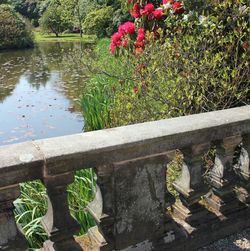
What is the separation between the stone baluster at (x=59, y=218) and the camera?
5.74 ft

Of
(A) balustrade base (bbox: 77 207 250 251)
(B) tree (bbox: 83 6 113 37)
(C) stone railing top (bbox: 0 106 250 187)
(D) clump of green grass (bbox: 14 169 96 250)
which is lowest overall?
(B) tree (bbox: 83 6 113 37)

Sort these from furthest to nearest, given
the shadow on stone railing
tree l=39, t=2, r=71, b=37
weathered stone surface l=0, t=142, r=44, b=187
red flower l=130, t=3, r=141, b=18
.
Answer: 1. tree l=39, t=2, r=71, b=37
2. red flower l=130, t=3, r=141, b=18
3. the shadow on stone railing
4. weathered stone surface l=0, t=142, r=44, b=187

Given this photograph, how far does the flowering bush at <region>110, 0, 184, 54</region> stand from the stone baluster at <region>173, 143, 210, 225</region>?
92.1 inches

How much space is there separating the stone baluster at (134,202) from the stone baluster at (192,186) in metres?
0.17

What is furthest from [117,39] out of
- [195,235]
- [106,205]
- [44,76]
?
[44,76]

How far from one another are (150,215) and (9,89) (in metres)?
14.3

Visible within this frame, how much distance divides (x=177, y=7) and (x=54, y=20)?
164 feet

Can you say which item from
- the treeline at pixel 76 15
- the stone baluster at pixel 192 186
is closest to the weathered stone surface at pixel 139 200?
the stone baluster at pixel 192 186

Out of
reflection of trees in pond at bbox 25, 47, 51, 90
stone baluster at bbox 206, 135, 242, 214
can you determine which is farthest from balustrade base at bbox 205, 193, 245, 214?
reflection of trees in pond at bbox 25, 47, 51, 90

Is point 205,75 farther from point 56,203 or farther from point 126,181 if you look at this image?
point 56,203

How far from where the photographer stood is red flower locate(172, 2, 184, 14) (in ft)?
14.3

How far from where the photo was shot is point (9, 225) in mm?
1722

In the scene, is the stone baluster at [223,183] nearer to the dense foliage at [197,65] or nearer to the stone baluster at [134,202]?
the stone baluster at [134,202]

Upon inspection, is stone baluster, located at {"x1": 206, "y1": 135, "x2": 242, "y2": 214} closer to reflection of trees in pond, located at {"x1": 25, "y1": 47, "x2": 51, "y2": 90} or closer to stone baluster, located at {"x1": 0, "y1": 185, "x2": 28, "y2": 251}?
stone baluster, located at {"x1": 0, "y1": 185, "x2": 28, "y2": 251}
